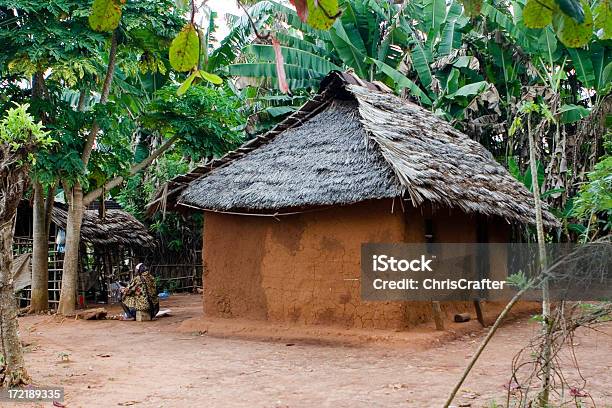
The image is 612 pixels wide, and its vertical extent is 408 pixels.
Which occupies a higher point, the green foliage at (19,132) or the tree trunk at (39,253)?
the green foliage at (19,132)

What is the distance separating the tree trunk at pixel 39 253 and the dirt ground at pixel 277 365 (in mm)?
2338

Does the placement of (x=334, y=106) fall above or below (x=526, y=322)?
above

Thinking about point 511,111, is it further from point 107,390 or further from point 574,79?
point 107,390

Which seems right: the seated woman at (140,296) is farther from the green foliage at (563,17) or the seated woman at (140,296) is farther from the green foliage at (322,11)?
the green foliage at (563,17)

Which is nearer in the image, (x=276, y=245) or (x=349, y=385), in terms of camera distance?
(x=349, y=385)

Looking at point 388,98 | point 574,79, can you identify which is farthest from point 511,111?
point 388,98

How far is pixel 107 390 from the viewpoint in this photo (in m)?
5.87

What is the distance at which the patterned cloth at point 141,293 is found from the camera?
11.5m

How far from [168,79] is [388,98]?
18.5ft

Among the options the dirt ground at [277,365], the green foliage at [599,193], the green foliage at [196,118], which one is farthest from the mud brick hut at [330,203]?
the green foliage at [196,118]

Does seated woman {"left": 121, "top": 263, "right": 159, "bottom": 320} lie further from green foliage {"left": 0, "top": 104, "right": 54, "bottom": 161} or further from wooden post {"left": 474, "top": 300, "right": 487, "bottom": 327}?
green foliage {"left": 0, "top": 104, "right": 54, "bottom": 161}

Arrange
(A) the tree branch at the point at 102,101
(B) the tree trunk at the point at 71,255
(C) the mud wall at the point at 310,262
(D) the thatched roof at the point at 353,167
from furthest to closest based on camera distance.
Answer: (B) the tree trunk at the point at 71,255 < (A) the tree branch at the point at 102,101 < (C) the mud wall at the point at 310,262 < (D) the thatched roof at the point at 353,167

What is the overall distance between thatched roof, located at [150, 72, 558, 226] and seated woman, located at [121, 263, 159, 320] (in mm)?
1661

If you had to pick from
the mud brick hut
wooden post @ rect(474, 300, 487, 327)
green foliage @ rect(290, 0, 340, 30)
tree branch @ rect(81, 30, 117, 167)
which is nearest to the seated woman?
the mud brick hut
